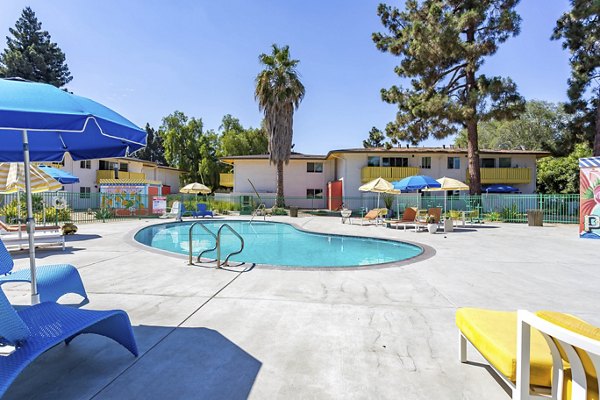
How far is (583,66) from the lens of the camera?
21781 millimetres

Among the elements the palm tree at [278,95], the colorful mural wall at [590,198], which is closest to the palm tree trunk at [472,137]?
the colorful mural wall at [590,198]

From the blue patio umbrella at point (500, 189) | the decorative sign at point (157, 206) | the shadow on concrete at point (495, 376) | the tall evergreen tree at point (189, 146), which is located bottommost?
the shadow on concrete at point (495, 376)

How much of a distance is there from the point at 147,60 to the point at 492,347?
1628cm

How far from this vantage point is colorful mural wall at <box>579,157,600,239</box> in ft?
44.4

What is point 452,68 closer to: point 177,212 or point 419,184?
point 419,184

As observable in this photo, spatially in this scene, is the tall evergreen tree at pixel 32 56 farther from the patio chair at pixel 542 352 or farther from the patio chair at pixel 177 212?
the patio chair at pixel 542 352

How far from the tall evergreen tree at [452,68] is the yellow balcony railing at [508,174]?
10.6 m

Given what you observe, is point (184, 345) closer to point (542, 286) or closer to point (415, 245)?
point (542, 286)

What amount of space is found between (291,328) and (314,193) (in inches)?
1294

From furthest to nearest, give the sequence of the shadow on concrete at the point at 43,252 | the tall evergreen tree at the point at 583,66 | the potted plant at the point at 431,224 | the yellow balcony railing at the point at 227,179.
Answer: the yellow balcony railing at the point at 227,179, the tall evergreen tree at the point at 583,66, the potted plant at the point at 431,224, the shadow on concrete at the point at 43,252

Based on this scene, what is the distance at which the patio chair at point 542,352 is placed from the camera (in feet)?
5.82

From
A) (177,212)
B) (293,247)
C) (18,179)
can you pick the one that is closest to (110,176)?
(177,212)

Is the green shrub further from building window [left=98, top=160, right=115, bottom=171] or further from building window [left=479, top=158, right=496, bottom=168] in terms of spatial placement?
building window [left=479, top=158, right=496, bottom=168]

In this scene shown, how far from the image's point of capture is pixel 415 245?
35.9 ft
